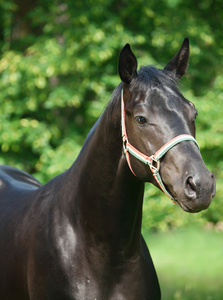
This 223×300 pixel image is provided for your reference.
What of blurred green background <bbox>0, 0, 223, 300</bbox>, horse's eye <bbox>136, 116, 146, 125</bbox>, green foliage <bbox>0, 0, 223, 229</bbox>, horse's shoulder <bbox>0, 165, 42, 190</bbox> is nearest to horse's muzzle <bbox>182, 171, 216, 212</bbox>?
horse's eye <bbox>136, 116, 146, 125</bbox>

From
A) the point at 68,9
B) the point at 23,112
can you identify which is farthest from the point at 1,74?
the point at 68,9

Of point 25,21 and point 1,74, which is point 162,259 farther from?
point 25,21

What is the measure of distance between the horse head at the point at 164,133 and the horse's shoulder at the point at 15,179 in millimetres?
1783

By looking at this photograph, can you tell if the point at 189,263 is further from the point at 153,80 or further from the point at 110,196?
the point at 153,80

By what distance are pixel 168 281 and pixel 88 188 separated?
204 inches

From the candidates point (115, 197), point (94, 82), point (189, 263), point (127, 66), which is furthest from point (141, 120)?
point (189, 263)

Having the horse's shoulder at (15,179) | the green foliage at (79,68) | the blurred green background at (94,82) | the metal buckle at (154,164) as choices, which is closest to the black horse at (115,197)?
the metal buckle at (154,164)

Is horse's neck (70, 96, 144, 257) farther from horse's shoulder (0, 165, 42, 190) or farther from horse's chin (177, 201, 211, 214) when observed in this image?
horse's shoulder (0, 165, 42, 190)

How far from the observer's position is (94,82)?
9180 mm

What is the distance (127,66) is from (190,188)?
852 millimetres

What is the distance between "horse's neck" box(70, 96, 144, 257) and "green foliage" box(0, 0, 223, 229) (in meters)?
5.29

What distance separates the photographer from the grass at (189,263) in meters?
7.04

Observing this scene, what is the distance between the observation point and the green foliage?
8688mm

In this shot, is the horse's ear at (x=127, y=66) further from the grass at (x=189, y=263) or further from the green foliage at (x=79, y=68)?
the green foliage at (x=79, y=68)
